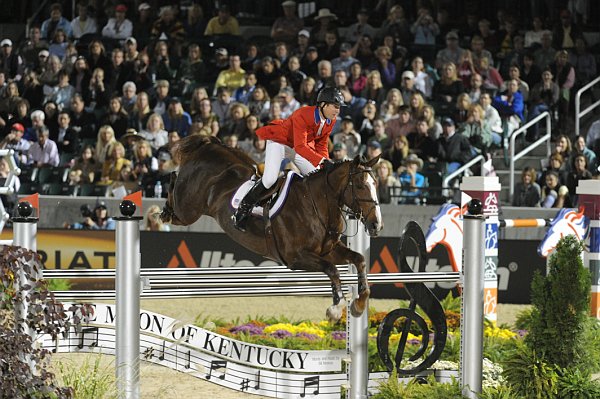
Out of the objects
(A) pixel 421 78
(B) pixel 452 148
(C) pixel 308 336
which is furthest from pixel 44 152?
(C) pixel 308 336

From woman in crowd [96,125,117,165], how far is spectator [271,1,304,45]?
4.13 meters

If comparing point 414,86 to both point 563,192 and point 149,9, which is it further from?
point 149,9

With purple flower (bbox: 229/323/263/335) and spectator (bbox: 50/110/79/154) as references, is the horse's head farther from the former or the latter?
spectator (bbox: 50/110/79/154)

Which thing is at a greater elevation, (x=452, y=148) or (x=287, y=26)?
(x=287, y=26)

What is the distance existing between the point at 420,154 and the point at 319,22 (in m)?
4.05

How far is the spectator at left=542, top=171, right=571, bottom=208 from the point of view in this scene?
1302cm

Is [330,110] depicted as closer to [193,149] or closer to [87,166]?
[193,149]

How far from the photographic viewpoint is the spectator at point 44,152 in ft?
49.0

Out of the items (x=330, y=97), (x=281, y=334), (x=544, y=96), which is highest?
(x=544, y=96)

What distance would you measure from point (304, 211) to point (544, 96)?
33.1 feet

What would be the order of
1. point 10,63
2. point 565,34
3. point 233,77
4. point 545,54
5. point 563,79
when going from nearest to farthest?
1. point 563,79
2. point 233,77
3. point 545,54
4. point 565,34
5. point 10,63

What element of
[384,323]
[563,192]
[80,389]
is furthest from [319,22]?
[80,389]

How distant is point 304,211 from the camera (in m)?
6.17

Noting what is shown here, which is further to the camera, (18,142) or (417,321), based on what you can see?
(18,142)
